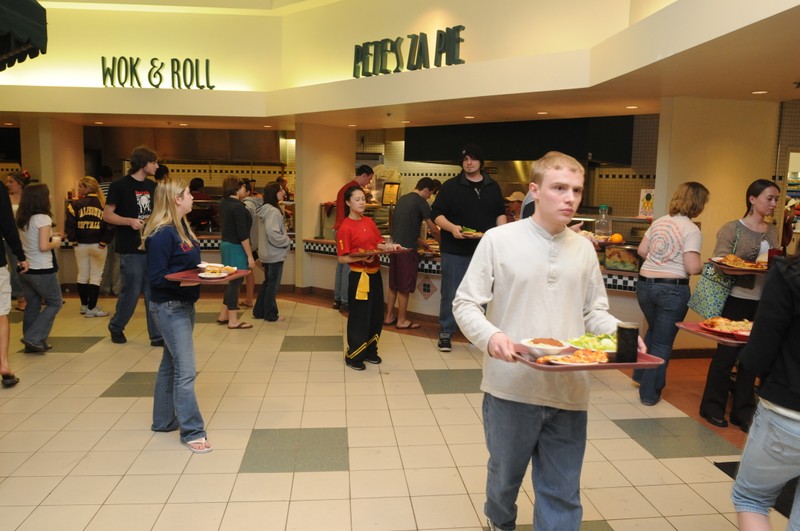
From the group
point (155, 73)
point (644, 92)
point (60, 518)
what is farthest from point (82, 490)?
point (155, 73)

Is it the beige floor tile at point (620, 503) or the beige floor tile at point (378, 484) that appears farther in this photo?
the beige floor tile at point (378, 484)

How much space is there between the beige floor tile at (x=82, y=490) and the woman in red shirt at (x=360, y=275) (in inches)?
94.8

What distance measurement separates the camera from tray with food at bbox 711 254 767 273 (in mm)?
4223

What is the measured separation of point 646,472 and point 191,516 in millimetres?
2501

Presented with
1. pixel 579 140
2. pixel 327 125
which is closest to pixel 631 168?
pixel 579 140

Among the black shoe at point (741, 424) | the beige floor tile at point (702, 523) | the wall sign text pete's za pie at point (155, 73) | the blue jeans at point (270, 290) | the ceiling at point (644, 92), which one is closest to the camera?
the beige floor tile at point (702, 523)

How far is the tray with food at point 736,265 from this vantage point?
4.22m

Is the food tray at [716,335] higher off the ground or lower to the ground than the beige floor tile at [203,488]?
higher

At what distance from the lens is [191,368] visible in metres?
3.88

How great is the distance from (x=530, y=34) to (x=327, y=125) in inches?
144

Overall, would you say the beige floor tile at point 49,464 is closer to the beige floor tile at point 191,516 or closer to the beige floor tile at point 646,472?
the beige floor tile at point 191,516

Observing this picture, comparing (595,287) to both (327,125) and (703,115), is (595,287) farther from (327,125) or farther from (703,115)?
(327,125)

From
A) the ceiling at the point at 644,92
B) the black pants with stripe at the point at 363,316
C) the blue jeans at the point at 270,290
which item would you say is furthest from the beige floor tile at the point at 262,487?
the blue jeans at the point at 270,290

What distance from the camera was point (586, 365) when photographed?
2.07 m
